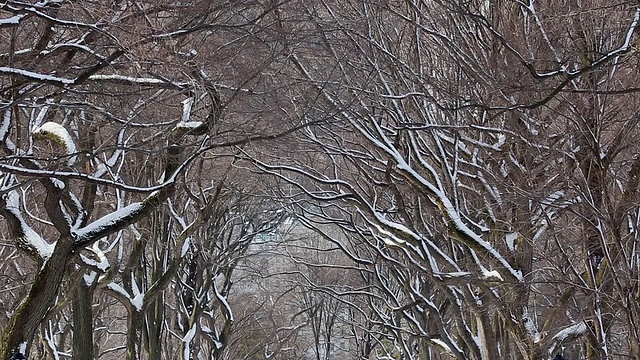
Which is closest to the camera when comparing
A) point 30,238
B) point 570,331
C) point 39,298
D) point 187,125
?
point 39,298

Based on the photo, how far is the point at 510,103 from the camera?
7414 millimetres

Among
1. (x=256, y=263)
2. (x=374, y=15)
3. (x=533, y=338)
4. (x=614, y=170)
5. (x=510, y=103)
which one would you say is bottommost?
(x=533, y=338)

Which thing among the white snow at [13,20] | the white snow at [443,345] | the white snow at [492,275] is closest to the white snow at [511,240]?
the white snow at [492,275]

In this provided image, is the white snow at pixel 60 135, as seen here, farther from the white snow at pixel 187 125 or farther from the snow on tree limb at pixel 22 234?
the white snow at pixel 187 125

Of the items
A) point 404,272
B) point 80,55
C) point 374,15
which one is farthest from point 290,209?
point 80,55

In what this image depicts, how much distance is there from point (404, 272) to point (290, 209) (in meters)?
2.82

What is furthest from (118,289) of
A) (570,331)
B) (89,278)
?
(570,331)

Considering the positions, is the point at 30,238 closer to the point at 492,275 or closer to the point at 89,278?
the point at 89,278

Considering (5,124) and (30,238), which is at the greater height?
(5,124)

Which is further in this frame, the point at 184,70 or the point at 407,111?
the point at 407,111

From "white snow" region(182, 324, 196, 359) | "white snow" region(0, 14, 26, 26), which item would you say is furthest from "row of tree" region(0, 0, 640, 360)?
"white snow" region(182, 324, 196, 359)

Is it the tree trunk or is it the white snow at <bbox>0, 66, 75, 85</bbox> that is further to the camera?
the tree trunk

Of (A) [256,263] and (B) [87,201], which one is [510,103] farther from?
(A) [256,263]

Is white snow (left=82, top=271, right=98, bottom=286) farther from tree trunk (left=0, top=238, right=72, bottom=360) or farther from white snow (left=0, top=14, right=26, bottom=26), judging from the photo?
white snow (left=0, top=14, right=26, bottom=26)
